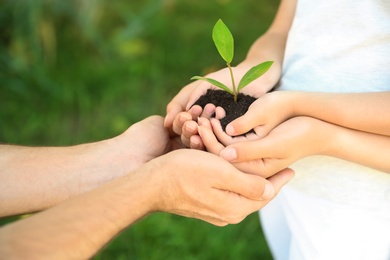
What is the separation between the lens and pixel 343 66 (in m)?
1.51

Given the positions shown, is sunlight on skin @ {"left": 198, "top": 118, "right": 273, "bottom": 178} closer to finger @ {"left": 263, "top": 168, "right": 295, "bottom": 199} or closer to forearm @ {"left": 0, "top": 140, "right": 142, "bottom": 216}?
finger @ {"left": 263, "top": 168, "right": 295, "bottom": 199}

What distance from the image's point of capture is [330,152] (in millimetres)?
1447

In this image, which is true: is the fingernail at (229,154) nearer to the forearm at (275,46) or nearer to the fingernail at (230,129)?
the fingernail at (230,129)

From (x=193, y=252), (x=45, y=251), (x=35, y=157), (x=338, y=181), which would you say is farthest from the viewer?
(x=193, y=252)

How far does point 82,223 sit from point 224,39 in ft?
1.71

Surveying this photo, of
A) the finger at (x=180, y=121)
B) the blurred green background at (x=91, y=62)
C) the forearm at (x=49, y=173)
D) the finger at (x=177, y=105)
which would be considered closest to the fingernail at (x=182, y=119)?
the finger at (x=180, y=121)

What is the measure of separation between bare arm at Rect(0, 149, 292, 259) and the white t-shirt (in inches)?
4.8

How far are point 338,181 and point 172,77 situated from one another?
179 cm

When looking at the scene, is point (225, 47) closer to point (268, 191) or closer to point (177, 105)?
point (177, 105)

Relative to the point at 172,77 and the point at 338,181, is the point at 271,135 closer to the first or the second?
the point at 338,181

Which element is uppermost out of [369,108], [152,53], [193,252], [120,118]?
[369,108]

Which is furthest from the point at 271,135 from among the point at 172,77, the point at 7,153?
the point at 172,77

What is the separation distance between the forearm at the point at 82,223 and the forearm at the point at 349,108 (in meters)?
A: 0.39

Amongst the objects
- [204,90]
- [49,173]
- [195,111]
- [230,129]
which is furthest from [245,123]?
Result: [49,173]
